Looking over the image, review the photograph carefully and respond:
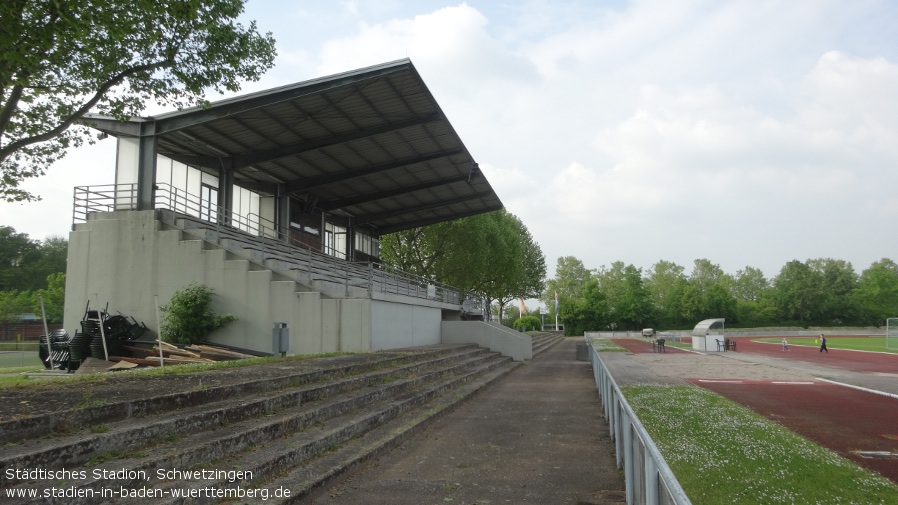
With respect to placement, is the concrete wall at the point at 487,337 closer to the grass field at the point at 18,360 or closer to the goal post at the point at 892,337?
the grass field at the point at 18,360

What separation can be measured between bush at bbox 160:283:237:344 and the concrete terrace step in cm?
768

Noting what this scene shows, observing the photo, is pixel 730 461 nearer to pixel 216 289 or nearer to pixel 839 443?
pixel 839 443

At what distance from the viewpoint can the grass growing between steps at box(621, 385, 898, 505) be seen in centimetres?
546

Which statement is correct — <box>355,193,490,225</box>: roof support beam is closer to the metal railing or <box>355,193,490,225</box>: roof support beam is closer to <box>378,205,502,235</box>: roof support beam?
<box>378,205,502,235</box>: roof support beam

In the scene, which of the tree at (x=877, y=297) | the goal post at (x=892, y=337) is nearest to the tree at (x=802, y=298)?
the tree at (x=877, y=297)

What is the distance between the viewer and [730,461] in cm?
661

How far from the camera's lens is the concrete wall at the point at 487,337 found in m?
25.9

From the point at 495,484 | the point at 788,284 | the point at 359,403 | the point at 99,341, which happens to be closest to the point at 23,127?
the point at 99,341

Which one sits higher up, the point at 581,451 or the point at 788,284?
the point at 788,284

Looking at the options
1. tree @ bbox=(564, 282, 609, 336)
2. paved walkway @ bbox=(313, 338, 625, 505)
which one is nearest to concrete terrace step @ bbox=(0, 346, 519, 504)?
paved walkway @ bbox=(313, 338, 625, 505)

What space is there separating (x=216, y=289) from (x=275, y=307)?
206 centimetres

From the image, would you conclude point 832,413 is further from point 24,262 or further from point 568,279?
point 568,279

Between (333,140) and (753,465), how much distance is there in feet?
67.1

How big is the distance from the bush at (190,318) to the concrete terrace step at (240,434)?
768cm
